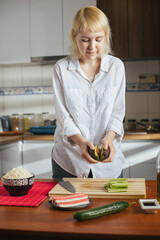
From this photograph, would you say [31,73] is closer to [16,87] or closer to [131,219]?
[16,87]

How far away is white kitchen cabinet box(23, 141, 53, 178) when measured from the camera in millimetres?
2996

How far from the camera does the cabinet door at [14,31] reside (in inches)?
131

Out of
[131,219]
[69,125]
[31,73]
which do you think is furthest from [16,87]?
[131,219]

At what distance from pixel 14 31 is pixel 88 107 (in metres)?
2.02

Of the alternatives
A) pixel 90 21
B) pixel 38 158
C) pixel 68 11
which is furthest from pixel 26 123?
pixel 90 21

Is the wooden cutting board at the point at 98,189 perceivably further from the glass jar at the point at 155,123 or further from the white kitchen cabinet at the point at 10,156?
the glass jar at the point at 155,123

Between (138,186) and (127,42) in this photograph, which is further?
(127,42)

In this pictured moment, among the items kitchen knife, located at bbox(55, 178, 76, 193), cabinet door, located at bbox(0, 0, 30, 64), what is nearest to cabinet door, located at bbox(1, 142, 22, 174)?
cabinet door, located at bbox(0, 0, 30, 64)

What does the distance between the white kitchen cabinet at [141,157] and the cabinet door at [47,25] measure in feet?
3.91

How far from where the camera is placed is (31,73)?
367cm

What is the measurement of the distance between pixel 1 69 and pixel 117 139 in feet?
7.91

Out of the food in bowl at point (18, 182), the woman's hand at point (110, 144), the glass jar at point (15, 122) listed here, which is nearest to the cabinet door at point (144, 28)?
the glass jar at point (15, 122)

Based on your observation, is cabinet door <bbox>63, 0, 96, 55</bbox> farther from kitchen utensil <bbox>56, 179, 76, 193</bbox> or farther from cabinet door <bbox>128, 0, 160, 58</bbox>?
kitchen utensil <bbox>56, 179, 76, 193</bbox>

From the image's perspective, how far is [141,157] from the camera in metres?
2.88
